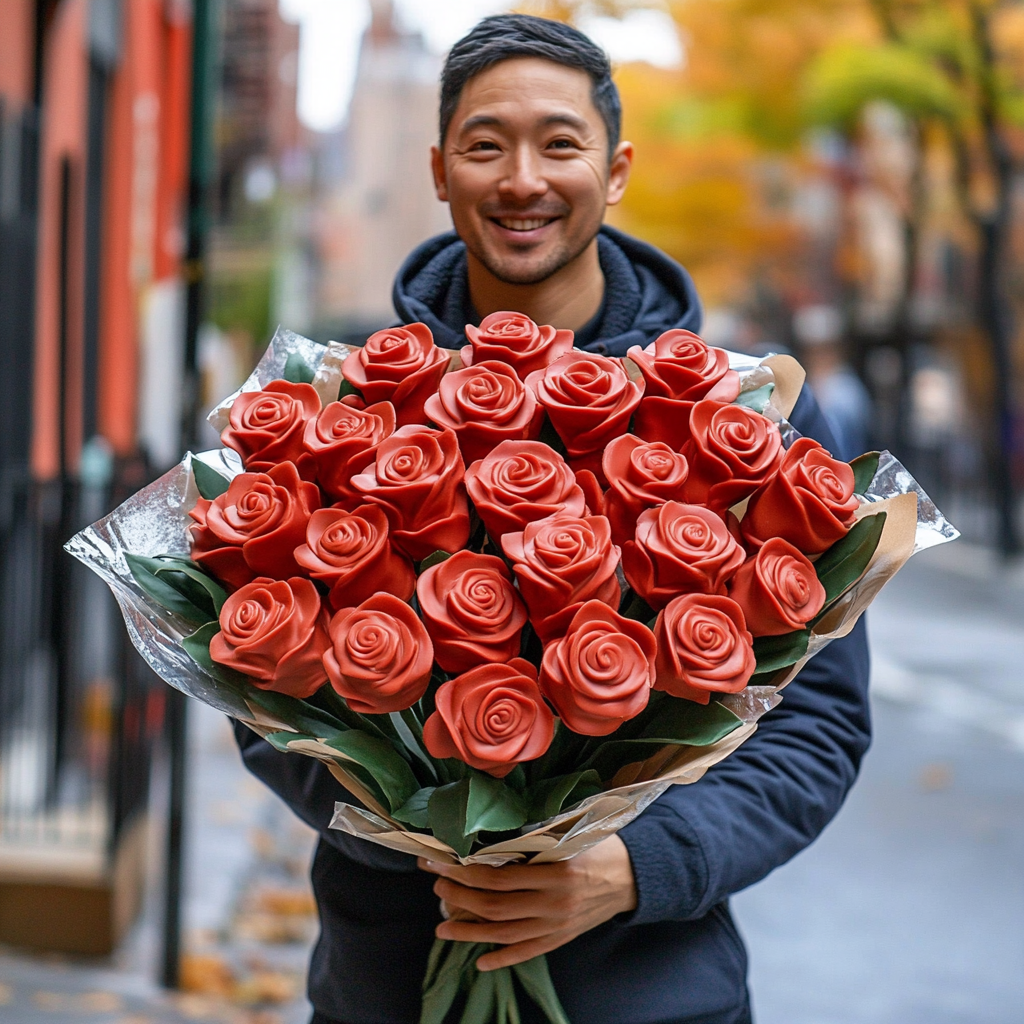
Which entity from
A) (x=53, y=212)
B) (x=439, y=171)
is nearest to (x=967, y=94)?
(x=53, y=212)

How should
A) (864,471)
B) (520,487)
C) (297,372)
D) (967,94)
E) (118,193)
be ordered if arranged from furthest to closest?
(967,94) → (118,193) → (297,372) → (864,471) → (520,487)

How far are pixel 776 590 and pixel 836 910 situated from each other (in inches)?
179

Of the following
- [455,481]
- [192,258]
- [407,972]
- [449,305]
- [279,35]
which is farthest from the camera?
[279,35]

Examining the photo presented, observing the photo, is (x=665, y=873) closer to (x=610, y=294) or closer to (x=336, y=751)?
(x=336, y=751)

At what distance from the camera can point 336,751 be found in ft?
4.98

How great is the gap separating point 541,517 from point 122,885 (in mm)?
3685

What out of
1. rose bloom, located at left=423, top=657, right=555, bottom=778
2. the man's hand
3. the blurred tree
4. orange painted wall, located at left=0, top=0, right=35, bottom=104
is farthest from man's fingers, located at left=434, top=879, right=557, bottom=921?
the blurred tree

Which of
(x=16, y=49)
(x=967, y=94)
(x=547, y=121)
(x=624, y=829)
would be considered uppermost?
(x=967, y=94)

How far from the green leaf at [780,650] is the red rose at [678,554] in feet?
0.32

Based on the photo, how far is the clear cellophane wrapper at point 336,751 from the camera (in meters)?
1.54

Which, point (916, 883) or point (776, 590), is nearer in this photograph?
point (776, 590)

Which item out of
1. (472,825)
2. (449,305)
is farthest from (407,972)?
(449,305)

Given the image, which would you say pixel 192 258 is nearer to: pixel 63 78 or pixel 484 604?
pixel 484 604

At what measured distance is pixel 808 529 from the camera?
5.28 ft
